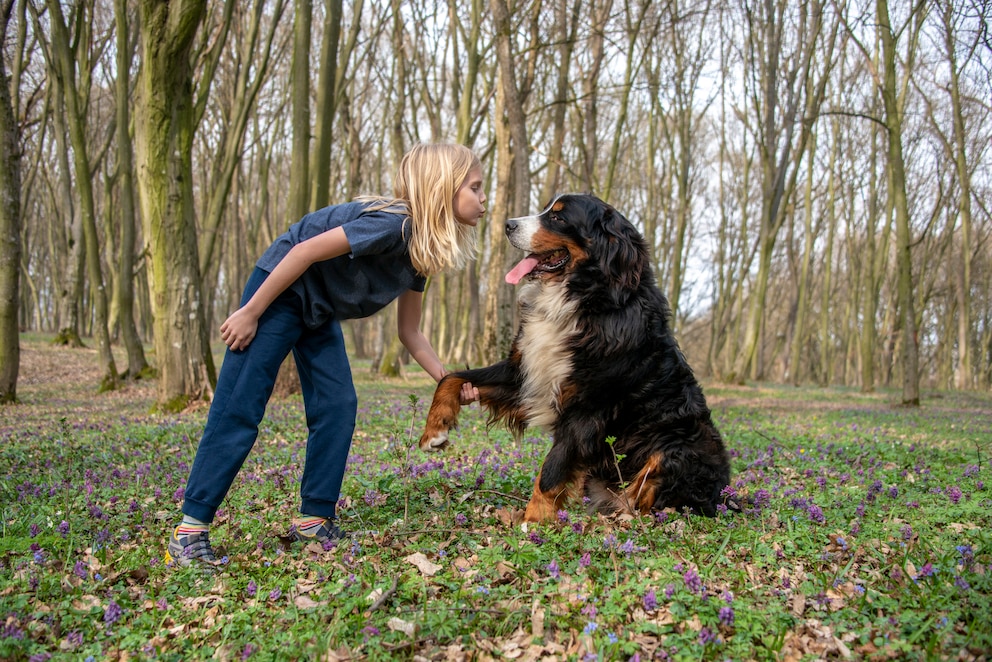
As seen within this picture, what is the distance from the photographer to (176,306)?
8617 mm

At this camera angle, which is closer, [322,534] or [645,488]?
[322,534]

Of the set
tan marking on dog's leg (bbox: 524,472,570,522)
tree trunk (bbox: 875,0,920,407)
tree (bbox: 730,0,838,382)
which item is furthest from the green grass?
tree (bbox: 730,0,838,382)

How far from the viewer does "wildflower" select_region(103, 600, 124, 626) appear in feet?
9.21

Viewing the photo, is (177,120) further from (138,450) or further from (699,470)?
(699,470)

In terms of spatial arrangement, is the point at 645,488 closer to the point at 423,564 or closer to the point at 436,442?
the point at 436,442

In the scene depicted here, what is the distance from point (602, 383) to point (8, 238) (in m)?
8.68

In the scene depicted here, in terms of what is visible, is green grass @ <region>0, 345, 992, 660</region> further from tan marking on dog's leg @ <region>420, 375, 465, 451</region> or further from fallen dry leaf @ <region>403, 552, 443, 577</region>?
tan marking on dog's leg @ <region>420, 375, 465, 451</region>

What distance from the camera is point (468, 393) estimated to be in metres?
4.21

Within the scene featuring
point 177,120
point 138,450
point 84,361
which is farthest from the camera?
point 84,361

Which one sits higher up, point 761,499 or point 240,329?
point 240,329

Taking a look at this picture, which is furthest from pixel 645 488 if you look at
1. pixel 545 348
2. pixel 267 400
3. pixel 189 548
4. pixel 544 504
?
pixel 189 548

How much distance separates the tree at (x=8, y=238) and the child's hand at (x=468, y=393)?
773cm

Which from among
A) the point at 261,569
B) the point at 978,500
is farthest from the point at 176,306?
the point at 978,500

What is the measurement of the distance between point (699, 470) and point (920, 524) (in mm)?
1138
